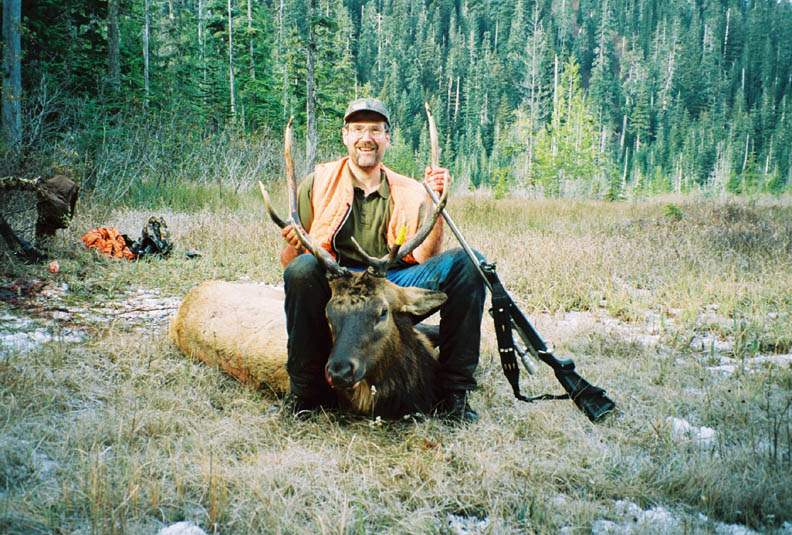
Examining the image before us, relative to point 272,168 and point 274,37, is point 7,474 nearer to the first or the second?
point 272,168

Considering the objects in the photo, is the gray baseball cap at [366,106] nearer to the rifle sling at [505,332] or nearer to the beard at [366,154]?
the beard at [366,154]

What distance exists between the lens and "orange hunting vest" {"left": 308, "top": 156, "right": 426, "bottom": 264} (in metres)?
3.58

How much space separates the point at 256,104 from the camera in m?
31.7

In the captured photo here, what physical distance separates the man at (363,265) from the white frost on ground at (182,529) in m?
1.18

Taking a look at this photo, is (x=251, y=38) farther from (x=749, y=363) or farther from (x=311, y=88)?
(x=749, y=363)

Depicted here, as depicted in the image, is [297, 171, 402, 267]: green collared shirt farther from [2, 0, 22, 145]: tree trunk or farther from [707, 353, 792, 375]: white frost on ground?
[2, 0, 22, 145]: tree trunk

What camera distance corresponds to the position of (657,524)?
2.16 m

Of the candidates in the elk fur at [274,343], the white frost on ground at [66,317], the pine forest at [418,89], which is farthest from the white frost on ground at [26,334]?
the pine forest at [418,89]

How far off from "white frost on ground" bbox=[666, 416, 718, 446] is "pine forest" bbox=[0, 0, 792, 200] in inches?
268

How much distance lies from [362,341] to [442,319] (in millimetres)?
751

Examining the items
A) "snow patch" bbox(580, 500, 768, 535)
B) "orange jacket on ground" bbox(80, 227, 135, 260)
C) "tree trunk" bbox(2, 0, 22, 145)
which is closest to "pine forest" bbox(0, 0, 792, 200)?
"tree trunk" bbox(2, 0, 22, 145)

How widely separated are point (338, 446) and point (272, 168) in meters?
15.8

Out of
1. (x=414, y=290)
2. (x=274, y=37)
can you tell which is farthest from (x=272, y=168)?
(x=274, y=37)

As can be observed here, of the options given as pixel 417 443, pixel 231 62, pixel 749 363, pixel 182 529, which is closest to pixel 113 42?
pixel 231 62
